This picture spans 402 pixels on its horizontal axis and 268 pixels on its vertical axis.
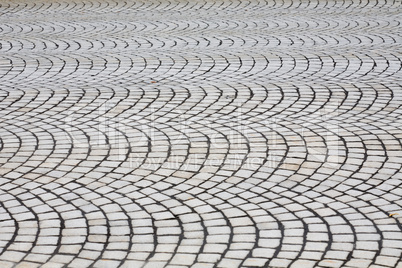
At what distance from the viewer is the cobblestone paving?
4688 mm

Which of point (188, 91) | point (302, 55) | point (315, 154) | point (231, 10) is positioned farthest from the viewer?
→ point (231, 10)

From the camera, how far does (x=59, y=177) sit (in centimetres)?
594

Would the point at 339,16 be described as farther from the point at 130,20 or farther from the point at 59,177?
the point at 59,177

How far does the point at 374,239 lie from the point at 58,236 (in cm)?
208

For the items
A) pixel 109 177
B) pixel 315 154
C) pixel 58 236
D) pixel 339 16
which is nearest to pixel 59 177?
pixel 109 177

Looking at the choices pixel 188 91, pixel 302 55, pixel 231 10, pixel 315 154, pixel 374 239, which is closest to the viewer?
pixel 374 239

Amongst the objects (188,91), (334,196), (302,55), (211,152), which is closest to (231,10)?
(302,55)

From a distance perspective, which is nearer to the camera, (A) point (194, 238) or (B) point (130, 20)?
(A) point (194, 238)

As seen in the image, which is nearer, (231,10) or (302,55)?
(302,55)

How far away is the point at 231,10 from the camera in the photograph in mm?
14633

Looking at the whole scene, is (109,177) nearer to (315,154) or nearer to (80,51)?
(315,154)

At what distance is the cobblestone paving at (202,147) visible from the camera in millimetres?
4688

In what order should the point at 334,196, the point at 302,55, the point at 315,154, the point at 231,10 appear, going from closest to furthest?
1. the point at 334,196
2. the point at 315,154
3. the point at 302,55
4. the point at 231,10

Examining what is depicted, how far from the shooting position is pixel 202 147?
6621 mm
